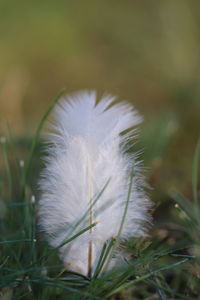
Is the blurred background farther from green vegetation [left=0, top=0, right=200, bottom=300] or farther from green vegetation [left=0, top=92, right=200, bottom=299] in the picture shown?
green vegetation [left=0, top=92, right=200, bottom=299]

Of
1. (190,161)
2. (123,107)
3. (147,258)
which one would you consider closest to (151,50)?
(190,161)

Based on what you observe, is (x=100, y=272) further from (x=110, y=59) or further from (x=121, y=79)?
(x=110, y=59)

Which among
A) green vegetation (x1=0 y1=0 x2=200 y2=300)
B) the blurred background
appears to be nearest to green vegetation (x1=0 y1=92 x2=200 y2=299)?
green vegetation (x1=0 y1=0 x2=200 y2=300)

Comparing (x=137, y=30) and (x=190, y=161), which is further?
(x=137, y=30)

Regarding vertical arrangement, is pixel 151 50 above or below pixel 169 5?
below

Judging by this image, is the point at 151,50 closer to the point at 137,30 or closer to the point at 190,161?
the point at 137,30

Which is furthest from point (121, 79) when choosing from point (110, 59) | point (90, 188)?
A: point (90, 188)

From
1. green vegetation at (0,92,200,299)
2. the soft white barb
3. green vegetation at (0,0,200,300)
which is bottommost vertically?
green vegetation at (0,92,200,299)
